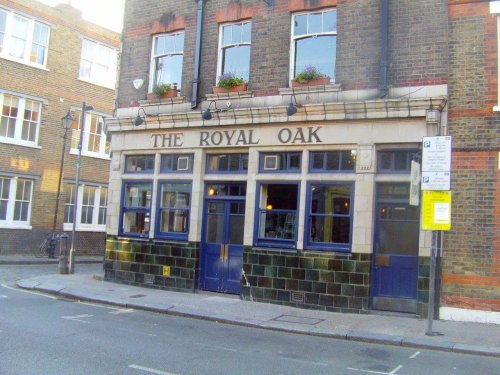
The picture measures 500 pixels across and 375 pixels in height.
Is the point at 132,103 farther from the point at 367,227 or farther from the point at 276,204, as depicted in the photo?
the point at 367,227

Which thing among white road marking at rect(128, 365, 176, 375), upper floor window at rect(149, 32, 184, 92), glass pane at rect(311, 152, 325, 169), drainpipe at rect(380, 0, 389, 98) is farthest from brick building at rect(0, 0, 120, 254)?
white road marking at rect(128, 365, 176, 375)

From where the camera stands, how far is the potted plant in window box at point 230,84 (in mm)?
13281

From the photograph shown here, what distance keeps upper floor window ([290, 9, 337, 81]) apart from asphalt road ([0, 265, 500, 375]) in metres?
6.53

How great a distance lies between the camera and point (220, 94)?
1347 cm

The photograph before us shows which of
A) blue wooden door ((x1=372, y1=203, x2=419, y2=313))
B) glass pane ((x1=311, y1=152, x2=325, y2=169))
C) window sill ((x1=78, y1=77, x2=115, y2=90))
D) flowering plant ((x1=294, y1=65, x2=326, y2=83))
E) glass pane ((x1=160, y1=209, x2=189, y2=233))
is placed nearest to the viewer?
blue wooden door ((x1=372, y1=203, x2=419, y2=313))

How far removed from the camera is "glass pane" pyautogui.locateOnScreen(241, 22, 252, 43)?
535 inches

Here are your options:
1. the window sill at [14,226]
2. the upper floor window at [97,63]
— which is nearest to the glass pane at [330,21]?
the upper floor window at [97,63]

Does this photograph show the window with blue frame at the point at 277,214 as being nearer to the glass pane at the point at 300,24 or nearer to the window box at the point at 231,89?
the window box at the point at 231,89

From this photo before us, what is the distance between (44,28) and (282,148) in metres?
16.9

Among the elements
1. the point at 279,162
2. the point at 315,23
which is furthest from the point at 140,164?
the point at 315,23

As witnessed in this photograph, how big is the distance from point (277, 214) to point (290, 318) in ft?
9.26

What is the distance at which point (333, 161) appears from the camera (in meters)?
12.0

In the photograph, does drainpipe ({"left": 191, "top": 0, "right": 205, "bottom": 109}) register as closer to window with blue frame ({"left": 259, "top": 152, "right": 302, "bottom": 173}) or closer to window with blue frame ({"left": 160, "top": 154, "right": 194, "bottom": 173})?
window with blue frame ({"left": 160, "top": 154, "right": 194, "bottom": 173})

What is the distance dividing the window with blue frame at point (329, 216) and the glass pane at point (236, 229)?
1.93m
